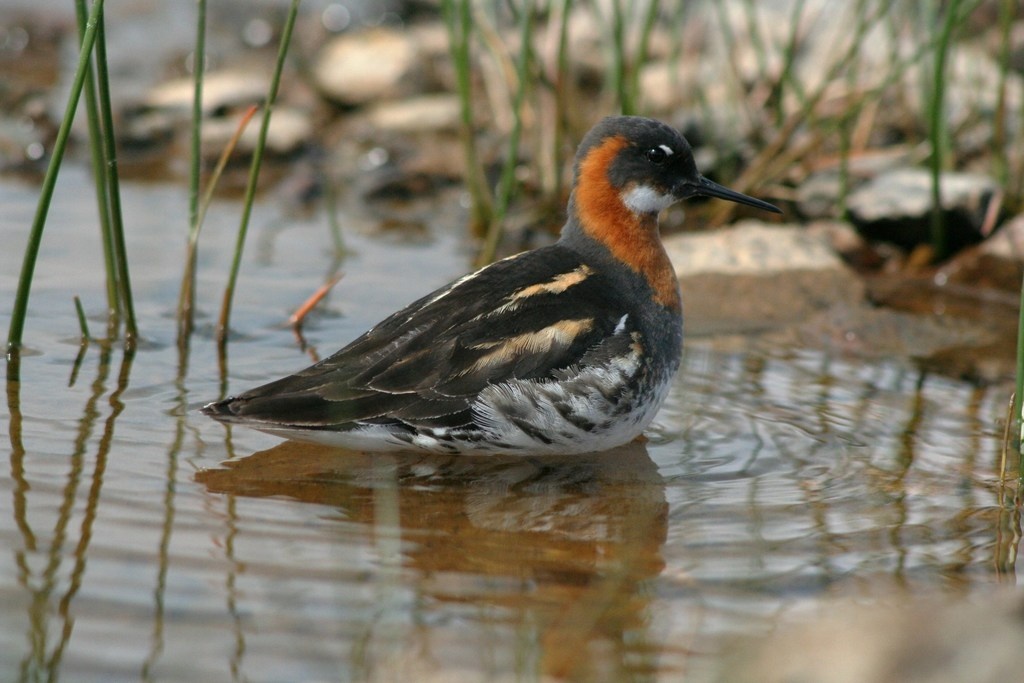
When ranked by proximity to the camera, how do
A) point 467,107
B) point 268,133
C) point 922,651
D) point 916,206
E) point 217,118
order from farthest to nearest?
point 217,118
point 268,133
point 916,206
point 467,107
point 922,651

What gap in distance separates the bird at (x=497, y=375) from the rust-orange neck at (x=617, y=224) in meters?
0.15

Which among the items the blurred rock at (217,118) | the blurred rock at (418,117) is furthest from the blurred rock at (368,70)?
the blurred rock at (217,118)

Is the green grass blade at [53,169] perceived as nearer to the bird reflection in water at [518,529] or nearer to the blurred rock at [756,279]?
the bird reflection in water at [518,529]

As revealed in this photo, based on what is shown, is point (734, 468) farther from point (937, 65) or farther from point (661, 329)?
point (937, 65)

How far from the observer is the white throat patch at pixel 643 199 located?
5543 millimetres

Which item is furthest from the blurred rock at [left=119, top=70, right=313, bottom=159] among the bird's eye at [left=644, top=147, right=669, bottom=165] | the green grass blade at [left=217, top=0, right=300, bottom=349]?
the bird's eye at [left=644, top=147, right=669, bottom=165]

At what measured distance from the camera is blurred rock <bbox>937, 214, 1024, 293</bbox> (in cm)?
745

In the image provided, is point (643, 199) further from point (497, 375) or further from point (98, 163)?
point (98, 163)

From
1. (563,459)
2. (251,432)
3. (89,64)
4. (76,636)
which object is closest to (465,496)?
(563,459)

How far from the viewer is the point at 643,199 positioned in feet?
18.3

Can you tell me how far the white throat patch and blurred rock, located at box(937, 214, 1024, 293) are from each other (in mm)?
2765

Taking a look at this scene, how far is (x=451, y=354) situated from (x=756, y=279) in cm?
284

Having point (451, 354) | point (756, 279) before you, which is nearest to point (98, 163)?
point (451, 354)

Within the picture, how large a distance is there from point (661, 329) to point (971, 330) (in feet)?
8.36
